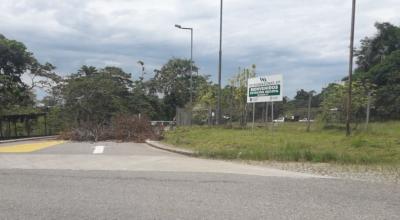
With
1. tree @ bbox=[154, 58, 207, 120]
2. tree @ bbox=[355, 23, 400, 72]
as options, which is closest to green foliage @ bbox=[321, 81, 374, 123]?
tree @ bbox=[355, 23, 400, 72]

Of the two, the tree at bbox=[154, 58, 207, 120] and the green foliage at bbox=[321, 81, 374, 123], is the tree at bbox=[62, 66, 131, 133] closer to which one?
the green foliage at bbox=[321, 81, 374, 123]

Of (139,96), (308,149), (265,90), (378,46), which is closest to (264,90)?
(265,90)

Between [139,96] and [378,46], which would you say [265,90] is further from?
[378,46]

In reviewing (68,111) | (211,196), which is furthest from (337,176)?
(68,111)

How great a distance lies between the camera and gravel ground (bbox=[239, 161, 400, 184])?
13.6 m

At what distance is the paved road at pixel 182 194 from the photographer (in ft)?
28.7

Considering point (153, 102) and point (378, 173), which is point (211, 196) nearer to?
point (378, 173)

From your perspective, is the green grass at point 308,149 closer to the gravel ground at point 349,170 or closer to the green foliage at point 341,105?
the gravel ground at point 349,170

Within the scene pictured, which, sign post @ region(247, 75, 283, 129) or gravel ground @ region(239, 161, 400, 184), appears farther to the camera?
sign post @ region(247, 75, 283, 129)

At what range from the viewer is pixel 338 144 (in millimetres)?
20234

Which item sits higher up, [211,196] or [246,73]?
[246,73]

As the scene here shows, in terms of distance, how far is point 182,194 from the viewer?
10547 mm

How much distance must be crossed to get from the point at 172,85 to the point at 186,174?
257ft

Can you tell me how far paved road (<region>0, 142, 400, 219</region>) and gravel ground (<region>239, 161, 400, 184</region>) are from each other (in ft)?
2.98
